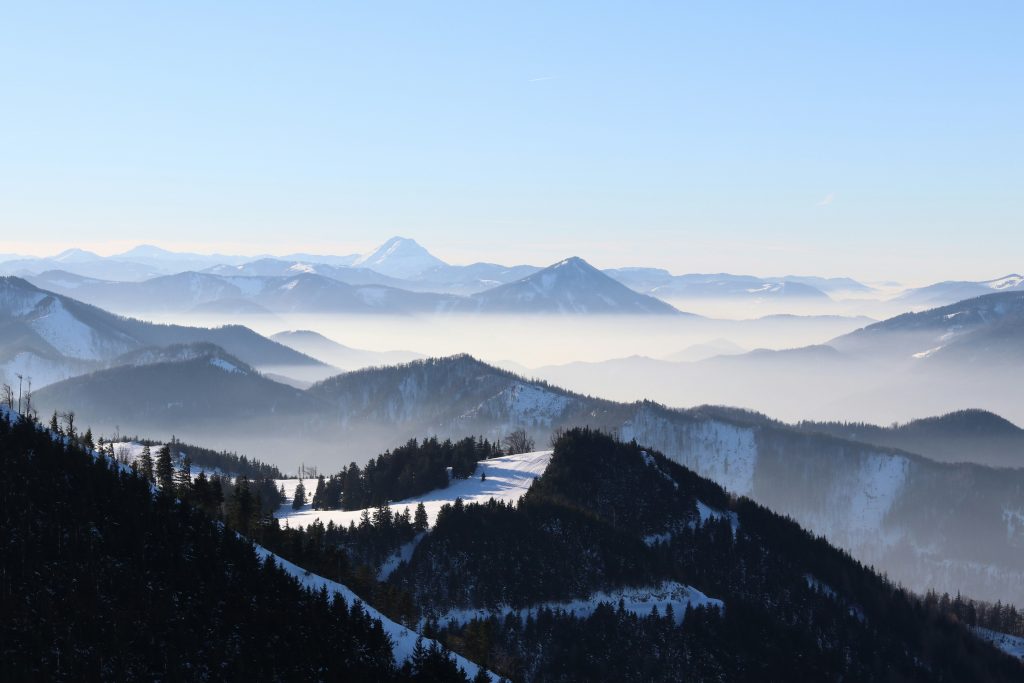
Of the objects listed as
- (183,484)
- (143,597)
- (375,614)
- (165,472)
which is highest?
(165,472)

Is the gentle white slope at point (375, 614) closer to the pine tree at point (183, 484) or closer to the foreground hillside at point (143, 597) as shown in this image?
the foreground hillside at point (143, 597)

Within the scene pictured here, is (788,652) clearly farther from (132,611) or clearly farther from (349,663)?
(132,611)

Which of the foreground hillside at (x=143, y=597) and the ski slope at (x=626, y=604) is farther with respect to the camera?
the ski slope at (x=626, y=604)

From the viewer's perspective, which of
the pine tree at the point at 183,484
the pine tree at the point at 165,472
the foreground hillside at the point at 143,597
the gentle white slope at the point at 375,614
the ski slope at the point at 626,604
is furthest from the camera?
the ski slope at the point at 626,604

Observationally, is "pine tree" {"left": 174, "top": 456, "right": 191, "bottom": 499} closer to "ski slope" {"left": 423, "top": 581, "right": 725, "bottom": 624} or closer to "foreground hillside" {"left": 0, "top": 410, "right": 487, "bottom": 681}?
"foreground hillside" {"left": 0, "top": 410, "right": 487, "bottom": 681}

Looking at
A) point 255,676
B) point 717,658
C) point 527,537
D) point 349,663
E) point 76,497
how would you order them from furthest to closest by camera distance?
1. point 527,537
2. point 717,658
3. point 76,497
4. point 349,663
5. point 255,676

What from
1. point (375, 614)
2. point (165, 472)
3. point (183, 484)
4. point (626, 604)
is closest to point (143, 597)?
point (375, 614)

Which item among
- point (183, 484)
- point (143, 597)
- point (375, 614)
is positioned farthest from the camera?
point (183, 484)

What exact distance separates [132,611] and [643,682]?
314 feet

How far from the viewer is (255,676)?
11656 centimetres

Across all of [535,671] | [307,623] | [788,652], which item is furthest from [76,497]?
[788,652]

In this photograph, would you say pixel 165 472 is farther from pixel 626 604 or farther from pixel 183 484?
pixel 626 604

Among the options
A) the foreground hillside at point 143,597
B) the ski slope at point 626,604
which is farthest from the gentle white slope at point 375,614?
the ski slope at point 626,604

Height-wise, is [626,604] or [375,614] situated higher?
[375,614]
